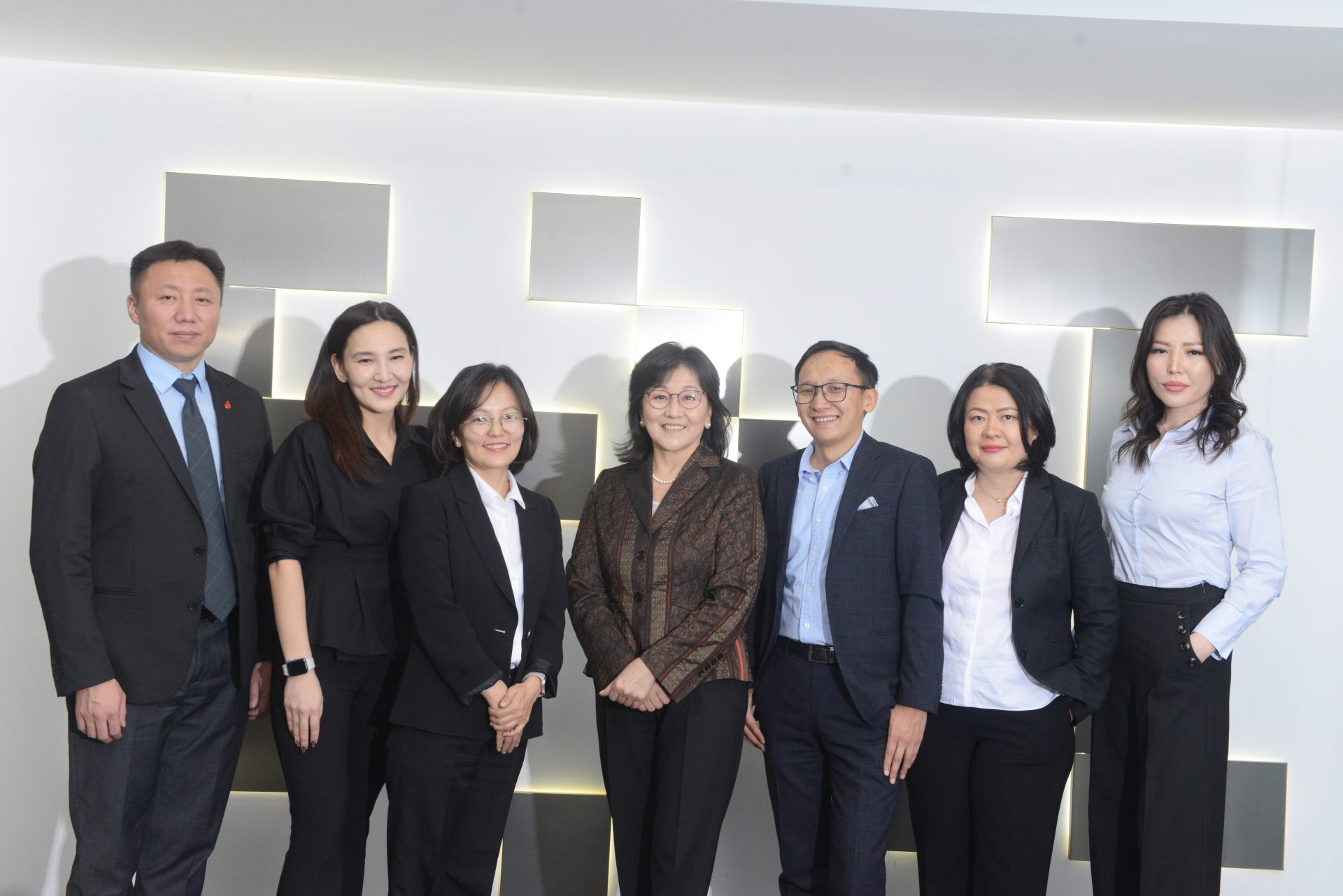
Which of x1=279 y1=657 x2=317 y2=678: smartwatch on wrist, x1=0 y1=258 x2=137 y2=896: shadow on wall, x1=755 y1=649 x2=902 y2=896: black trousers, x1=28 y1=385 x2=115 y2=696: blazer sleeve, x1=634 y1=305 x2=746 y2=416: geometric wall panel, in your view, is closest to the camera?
x1=28 y1=385 x2=115 y2=696: blazer sleeve

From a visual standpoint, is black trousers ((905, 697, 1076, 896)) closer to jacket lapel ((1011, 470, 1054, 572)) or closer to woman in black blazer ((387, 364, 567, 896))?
jacket lapel ((1011, 470, 1054, 572))

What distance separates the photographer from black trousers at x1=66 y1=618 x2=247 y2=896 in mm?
2156

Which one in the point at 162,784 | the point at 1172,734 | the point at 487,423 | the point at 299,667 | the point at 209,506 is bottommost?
the point at 162,784

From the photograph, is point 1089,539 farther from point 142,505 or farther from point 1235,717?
point 142,505

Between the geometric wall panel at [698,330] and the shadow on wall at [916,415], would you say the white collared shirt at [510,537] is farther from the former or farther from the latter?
the shadow on wall at [916,415]

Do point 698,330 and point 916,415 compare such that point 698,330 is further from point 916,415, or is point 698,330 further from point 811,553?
point 811,553

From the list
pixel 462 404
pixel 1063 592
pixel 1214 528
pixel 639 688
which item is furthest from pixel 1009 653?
pixel 462 404

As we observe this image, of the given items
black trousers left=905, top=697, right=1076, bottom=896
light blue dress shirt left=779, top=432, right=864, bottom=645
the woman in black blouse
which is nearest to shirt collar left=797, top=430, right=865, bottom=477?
light blue dress shirt left=779, top=432, right=864, bottom=645

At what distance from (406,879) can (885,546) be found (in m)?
1.34

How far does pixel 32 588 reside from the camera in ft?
9.71

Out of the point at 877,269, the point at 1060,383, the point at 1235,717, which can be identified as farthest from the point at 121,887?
the point at 1235,717

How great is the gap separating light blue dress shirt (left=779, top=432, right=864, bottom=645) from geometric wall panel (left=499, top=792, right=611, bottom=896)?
116cm

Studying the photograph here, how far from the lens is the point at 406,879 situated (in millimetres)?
2133

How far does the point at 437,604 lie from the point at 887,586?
1.05 metres
